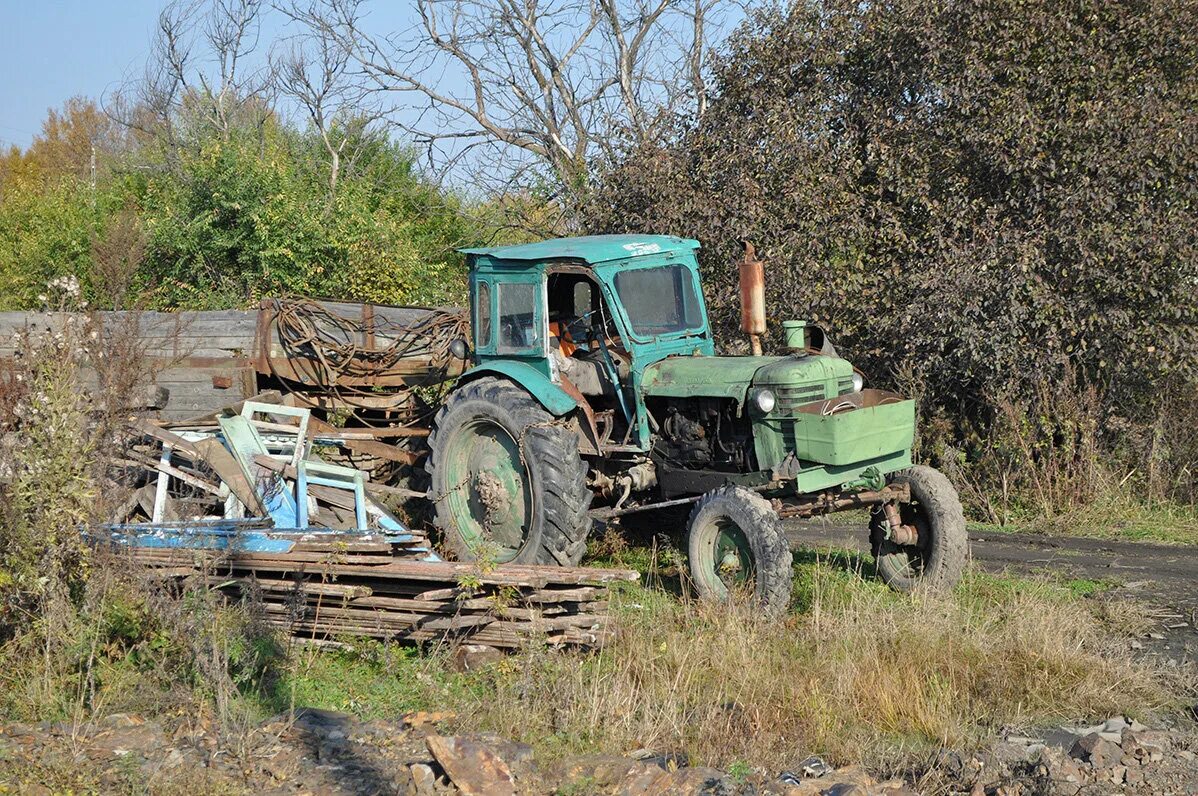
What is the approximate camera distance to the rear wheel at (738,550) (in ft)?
22.7

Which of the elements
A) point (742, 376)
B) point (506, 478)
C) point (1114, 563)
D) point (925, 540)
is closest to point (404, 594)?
point (506, 478)

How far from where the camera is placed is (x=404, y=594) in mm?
6867

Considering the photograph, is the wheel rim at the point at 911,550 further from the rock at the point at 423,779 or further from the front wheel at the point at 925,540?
the rock at the point at 423,779

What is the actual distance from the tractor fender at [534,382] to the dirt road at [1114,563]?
2.39 meters

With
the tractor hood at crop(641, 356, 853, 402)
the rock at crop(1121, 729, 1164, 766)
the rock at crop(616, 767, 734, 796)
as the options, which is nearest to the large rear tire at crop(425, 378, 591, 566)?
the tractor hood at crop(641, 356, 853, 402)

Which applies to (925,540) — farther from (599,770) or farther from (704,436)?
(599,770)

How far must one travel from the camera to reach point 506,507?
324 inches

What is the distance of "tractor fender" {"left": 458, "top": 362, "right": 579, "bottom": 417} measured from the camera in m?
7.98

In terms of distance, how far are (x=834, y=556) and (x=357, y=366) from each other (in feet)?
14.3

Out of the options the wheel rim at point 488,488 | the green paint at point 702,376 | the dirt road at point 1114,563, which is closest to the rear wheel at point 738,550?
the green paint at point 702,376

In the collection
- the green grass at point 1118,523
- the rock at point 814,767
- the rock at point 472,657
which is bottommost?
the rock at point 814,767

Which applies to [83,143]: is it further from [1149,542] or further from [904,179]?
[1149,542]

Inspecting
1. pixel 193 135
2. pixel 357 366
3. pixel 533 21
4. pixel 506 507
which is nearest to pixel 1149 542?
pixel 506 507

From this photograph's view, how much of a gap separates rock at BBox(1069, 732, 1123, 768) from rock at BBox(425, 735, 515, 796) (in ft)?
7.61
